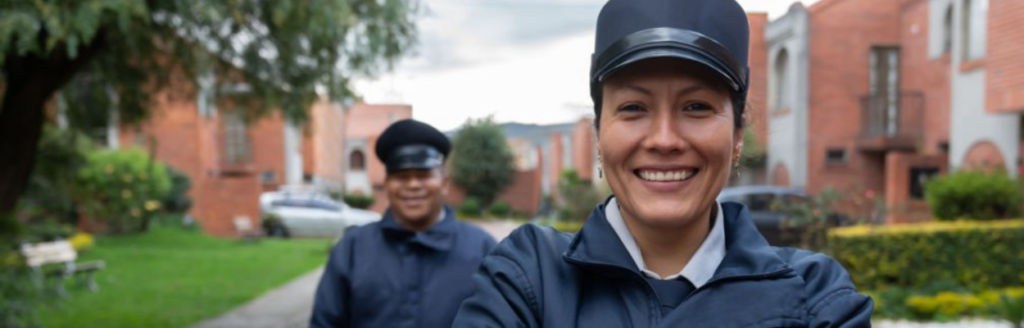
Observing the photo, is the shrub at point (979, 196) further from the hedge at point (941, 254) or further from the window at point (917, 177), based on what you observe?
the window at point (917, 177)

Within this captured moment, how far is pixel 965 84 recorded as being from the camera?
1094cm

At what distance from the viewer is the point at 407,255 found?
3.20 meters

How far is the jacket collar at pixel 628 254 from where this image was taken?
1.17 meters

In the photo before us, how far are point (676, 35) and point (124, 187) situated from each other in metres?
20.1

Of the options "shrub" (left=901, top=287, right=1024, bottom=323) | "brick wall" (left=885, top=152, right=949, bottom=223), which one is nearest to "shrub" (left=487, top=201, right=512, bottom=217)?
"brick wall" (left=885, top=152, right=949, bottom=223)

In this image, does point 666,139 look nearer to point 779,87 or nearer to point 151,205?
point 779,87

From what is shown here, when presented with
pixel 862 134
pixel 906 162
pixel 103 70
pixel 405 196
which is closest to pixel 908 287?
pixel 862 134

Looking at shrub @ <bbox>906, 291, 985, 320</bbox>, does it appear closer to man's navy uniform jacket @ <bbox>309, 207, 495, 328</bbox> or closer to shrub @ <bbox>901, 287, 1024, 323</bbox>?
shrub @ <bbox>901, 287, 1024, 323</bbox>

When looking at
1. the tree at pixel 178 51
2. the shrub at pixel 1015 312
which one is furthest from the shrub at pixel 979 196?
the tree at pixel 178 51

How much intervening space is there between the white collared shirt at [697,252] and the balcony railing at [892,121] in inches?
416

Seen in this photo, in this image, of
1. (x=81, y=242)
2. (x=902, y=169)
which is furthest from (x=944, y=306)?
(x=81, y=242)

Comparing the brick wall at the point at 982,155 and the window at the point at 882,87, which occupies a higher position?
the window at the point at 882,87

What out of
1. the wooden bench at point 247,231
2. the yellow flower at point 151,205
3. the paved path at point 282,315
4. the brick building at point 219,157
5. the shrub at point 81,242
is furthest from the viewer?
the brick building at point 219,157

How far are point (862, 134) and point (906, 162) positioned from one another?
179 centimetres
